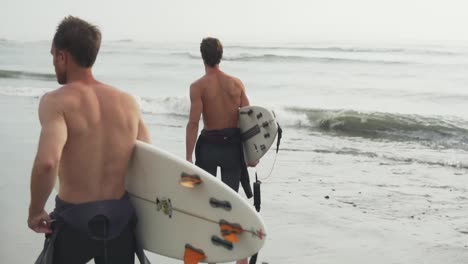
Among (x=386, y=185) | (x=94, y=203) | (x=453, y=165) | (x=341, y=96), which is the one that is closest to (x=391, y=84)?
(x=341, y=96)

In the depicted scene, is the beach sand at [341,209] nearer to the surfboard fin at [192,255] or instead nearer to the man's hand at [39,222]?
the surfboard fin at [192,255]

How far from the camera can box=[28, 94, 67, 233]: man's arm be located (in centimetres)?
239

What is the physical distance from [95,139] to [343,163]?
640cm

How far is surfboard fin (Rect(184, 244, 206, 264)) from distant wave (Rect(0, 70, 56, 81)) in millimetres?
22927

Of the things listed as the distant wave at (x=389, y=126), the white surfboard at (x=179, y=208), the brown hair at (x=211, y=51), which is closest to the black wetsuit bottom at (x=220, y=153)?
the brown hair at (x=211, y=51)

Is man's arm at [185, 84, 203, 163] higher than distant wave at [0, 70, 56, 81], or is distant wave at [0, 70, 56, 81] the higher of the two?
man's arm at [185, 84, 203, 163]

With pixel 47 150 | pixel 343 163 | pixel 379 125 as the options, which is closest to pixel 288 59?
pixel 379 125

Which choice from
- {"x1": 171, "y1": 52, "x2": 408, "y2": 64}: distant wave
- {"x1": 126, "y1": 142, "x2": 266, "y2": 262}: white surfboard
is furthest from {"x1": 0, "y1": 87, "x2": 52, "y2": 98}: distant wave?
{"x1": 171, "y1": 52, "x2": 408, "y2": 64}: distant wave

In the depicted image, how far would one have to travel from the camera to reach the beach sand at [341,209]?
4945 millimetres

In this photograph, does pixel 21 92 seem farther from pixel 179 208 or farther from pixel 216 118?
pixel 179 208

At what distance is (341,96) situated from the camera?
68.9ft

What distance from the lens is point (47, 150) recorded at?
2.39 meters

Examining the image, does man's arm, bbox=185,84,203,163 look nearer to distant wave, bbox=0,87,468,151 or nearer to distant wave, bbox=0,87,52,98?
distant wave, bbox=0,87,468,151

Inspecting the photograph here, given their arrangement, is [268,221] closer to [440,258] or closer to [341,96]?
[440,258]
